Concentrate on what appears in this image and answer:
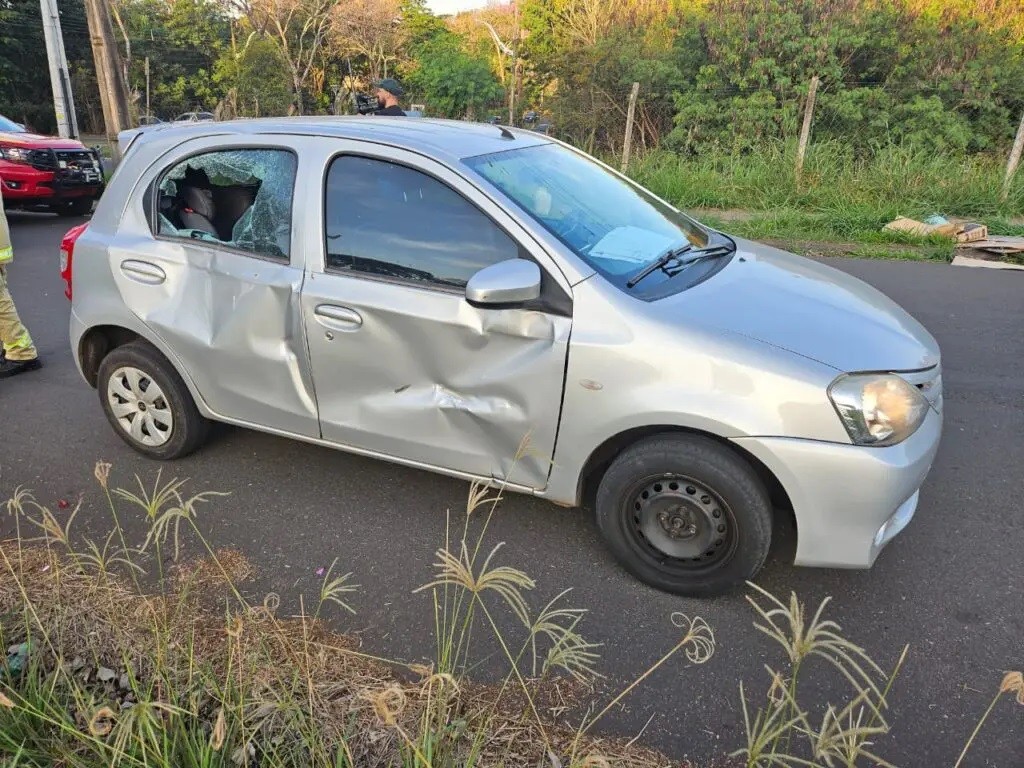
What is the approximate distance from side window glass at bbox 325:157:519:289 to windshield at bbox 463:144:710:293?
0.62 feet

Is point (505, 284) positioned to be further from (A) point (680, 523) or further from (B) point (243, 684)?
(B) point (243, 684)

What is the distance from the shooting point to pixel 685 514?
282 centimetres

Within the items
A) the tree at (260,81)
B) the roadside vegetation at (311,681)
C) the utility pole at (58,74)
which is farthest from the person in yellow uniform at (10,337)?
the tree at (260,81)

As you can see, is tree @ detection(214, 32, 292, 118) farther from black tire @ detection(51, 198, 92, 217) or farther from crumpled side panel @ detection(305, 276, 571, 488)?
crumpled side panel @ detection(305, 276, 571, 488)

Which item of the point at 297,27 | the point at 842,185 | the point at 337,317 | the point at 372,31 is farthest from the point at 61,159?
the point at 297,27

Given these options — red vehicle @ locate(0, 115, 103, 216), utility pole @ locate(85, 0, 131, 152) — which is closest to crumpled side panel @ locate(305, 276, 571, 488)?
red vehicle @ locate(0, 115, 103, 216)

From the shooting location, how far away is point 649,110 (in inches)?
672

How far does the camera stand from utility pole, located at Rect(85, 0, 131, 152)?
1450 cm

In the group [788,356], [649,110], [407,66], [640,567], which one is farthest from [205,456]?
[407,66]

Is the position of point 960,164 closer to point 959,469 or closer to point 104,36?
point 959,469

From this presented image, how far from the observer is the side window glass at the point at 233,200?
3398 mm

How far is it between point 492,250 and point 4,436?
3346 mm

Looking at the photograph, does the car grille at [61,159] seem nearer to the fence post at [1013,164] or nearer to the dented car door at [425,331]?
the dented car door at [425,331]

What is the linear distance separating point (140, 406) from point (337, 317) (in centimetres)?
149
